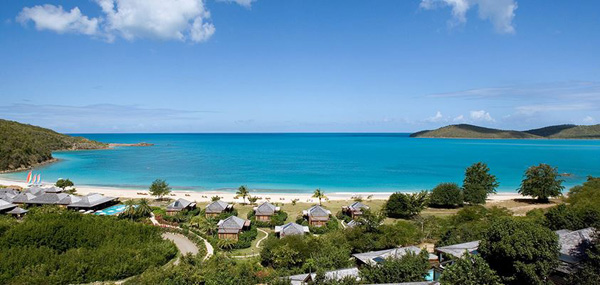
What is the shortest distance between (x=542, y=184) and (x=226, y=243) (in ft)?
143

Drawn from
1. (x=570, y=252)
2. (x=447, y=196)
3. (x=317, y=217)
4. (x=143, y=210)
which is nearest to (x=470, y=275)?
(x=570, y=252)

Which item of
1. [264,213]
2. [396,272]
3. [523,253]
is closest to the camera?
[523,253]

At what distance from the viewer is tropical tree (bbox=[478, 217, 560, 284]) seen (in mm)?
16000

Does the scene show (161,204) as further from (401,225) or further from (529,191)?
(529,191)

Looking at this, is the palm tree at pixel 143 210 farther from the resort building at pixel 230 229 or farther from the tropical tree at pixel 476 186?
the tropical tree at pixel 476 186

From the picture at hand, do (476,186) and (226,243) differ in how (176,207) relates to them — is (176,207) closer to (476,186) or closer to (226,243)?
(226,243)

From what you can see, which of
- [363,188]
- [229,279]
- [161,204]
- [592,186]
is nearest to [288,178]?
[363,188]

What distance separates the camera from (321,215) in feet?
122

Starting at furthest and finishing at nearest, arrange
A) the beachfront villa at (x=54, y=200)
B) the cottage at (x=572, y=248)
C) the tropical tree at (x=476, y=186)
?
the tropical tree at (x=476, y=186), the beachfront villa at (x=54, y=200), the cottage at (x=572, y=248)

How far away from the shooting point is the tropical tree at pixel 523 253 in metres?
16.0

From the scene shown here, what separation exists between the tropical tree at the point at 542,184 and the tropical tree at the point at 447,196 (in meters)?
11.0

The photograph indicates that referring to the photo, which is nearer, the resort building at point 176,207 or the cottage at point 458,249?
the cottage at point 458,249

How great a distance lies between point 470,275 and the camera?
1597cm

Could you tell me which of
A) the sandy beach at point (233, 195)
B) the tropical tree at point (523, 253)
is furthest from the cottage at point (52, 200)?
the tropical tree at point (523, 253)
